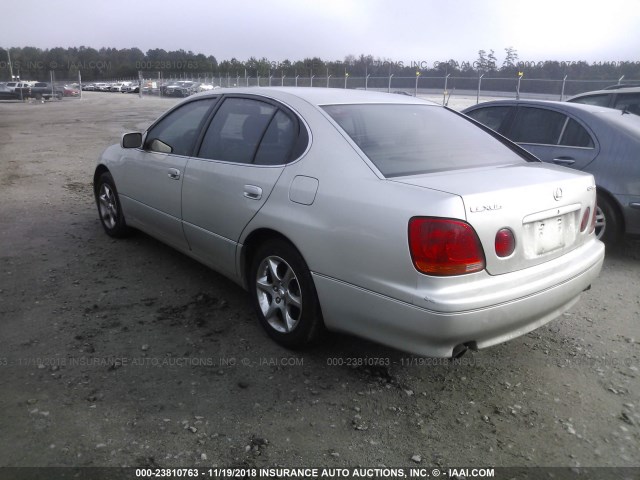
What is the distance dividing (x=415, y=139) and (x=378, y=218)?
95 cm

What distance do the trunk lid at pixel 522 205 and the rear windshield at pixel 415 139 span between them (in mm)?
167

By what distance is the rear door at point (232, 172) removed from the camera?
3.34 meters

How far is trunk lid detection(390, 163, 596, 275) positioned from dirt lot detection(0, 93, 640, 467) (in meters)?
0.79

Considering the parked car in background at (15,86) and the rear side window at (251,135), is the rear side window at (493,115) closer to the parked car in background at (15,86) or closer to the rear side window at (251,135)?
the rear side window at (251,135)

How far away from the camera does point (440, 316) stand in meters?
2.43

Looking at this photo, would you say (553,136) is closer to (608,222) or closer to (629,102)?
(608,222)

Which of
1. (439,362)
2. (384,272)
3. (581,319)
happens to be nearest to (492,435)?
(439,362)

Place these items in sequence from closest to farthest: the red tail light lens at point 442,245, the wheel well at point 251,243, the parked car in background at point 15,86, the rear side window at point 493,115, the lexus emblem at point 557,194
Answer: the red tail light lens at point 442,245, the lexus emblem at point 557,194, the wheel well at point 251,243, the rear side window at point 493,115, the parked car in background at point 15,86

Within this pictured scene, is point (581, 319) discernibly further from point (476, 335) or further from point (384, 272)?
point (384, 272)

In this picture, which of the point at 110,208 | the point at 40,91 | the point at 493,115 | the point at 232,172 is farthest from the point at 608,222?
the point at 40,91

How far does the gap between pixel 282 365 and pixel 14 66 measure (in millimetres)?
Result: 72261

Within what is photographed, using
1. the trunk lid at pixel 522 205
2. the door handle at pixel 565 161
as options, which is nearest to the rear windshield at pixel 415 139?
the trunk lid at pixel 522 205

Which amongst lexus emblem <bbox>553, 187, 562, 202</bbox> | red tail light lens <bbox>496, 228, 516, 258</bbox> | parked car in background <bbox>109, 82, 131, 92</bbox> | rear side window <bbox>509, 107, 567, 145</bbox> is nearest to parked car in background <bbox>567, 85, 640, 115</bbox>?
rear side window <bbox>509, 107, 567, 145</bbox>

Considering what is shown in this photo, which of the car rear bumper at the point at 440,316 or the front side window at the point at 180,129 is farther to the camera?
the front side window at the point at 180,129
